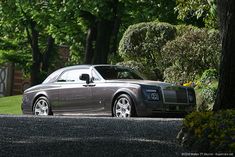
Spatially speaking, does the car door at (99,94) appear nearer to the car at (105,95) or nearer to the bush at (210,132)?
the car at (105,95)

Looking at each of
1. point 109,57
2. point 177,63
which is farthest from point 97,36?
point 177,63

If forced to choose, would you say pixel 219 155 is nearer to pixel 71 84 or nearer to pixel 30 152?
pixel 30 152

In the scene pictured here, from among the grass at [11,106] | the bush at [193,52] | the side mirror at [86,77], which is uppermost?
the bush at [193,52]

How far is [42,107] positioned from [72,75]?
1.26 metres

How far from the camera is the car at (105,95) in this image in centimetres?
1439

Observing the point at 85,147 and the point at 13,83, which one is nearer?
the point at 85,147

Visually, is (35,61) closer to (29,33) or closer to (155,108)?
(29,33)

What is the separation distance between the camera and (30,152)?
7.36 metres

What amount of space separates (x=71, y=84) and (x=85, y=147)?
843 cm

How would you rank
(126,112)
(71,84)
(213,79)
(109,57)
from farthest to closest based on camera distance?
(109,57) → (213,79) → (71,84) → (126,112)

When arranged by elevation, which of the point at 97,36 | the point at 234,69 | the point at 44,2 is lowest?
the point at 234,69

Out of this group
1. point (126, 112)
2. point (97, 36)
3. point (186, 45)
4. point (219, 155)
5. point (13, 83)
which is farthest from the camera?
point (13, 83)

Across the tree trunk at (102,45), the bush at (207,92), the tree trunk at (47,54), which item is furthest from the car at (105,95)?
the tree trunk at (47,54)

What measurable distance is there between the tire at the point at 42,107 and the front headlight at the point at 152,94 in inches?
131
